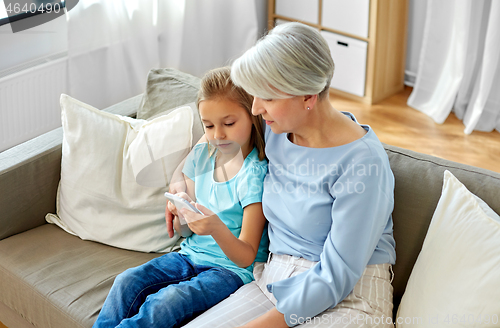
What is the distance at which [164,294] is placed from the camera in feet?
4.25

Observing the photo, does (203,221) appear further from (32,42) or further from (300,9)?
(300,9)

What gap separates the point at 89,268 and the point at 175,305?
40cm

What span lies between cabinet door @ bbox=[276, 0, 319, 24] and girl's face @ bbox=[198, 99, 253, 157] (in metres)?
2.26

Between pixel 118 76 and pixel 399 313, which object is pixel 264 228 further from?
pixel 118 76

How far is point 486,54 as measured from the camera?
2.87 metres

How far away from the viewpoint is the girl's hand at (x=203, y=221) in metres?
1.24

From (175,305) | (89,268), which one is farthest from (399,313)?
(89,268)

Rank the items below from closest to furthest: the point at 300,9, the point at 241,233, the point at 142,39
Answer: the point at 241,233
the point at 142,39
the point at 300,9

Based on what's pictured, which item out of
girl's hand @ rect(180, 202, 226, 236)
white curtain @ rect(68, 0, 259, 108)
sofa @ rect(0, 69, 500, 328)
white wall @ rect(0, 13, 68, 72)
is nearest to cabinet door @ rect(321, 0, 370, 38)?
white curtain @ rect(68, 0, 259, 108)

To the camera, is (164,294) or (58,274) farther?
(58,274)

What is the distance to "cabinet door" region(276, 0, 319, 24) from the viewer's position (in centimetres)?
338

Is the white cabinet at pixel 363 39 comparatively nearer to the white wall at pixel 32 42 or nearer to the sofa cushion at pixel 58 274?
the white wall at pixel 32 42

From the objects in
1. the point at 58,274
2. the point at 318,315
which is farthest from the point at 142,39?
the point at 318,315

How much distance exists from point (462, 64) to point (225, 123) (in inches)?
87.9
